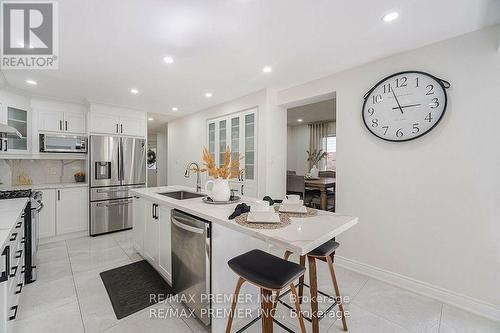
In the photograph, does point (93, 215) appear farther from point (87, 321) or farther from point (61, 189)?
point (87, 321)

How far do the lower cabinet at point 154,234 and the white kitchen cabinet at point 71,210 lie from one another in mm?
1583

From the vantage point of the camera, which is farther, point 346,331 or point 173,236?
point 173,236

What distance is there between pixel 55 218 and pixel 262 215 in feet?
12.8

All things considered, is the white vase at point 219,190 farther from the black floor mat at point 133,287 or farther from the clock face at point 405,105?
the clock face at point 405,105

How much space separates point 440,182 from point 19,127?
5.54 meters

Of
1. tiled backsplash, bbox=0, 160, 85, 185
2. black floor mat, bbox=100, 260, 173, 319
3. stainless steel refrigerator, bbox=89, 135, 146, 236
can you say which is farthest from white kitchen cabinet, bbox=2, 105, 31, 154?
black floor mat, bbox=100, 260, 173, 319

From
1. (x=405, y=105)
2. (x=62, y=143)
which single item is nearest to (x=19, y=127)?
(x=62, y=143)

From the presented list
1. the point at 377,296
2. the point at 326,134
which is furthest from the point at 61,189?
the point at 326,134

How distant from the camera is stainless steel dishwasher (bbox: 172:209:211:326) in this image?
1544 millimetres

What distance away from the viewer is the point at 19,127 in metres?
3.28

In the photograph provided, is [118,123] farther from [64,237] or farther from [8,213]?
[8,213]

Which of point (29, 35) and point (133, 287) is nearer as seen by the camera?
point (29, 35)

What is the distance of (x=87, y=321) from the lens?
170cm

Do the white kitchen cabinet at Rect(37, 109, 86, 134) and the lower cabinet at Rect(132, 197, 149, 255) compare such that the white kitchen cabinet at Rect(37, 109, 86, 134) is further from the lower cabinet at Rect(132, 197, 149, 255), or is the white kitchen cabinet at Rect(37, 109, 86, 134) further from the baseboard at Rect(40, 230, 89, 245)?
the lower cabinet at Rect(132, 197, 149, 255)
